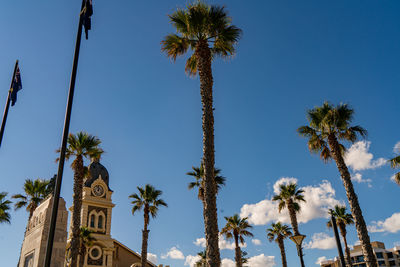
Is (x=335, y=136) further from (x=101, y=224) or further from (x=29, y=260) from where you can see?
(x=101, y=224)

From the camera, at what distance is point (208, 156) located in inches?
601

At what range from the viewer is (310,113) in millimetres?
24422

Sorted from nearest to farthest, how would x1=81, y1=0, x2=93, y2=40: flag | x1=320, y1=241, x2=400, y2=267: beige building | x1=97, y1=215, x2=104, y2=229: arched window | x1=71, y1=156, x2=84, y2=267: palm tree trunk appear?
x1=81, y1=0, x2=93, y2=40: flag, x1=71, y1=156, x2=84, y2=267: palm tree trunk, x1=97, y1=215, x2=104, y2=229: arched window, x1=320, y1=241, x2=400, y2=267: beige building

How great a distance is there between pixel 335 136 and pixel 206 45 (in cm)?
1115

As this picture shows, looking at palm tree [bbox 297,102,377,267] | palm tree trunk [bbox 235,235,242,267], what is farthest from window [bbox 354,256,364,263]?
palm tree [bbox 297,102,377,267]

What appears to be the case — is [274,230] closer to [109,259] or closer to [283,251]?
[283,251]

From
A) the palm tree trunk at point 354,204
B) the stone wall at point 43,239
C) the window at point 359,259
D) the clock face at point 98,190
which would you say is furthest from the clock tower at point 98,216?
the window at point 359,259

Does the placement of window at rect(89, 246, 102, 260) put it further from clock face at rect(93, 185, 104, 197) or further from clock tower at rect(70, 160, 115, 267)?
clock face at rect(93, 185, 104, 197)

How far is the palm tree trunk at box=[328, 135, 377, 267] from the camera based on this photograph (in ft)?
62.0

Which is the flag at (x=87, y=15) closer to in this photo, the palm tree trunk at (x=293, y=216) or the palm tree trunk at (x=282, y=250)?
the palm tree trunk at (x=293, y=216)

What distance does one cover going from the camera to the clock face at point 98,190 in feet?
164

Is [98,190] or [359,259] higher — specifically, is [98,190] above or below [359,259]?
above

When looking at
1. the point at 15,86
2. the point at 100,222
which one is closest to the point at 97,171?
the point at 100,222

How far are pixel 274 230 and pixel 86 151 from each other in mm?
24155
